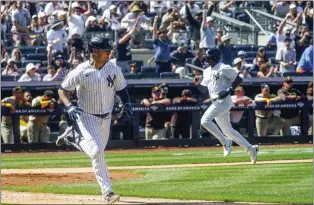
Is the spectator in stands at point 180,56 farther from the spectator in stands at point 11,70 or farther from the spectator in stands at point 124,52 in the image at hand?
the spectator in stands at point 11,70

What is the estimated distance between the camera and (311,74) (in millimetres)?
22406

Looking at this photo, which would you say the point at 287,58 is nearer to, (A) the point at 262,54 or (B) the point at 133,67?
(A) the point at 262,54

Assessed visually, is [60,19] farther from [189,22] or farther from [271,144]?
[271,144]

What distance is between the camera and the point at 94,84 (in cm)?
1077

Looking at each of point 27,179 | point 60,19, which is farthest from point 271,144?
point 27,179

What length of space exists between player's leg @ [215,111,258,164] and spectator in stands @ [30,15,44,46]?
832 cm

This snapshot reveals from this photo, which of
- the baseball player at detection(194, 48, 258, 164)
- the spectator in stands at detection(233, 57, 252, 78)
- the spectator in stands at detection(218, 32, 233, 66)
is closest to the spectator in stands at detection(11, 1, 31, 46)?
the spectator in stands at detection(218, 32, 233, 66)

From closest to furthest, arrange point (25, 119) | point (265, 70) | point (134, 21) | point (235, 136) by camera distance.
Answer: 1. point (235, 136)
2. point (25, 119)
3. point (265, 70)
4. point (134, 21)

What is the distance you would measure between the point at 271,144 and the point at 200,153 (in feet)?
9.61

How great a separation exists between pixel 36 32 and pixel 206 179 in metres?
11.1

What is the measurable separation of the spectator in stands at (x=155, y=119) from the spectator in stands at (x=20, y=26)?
3.94 metres

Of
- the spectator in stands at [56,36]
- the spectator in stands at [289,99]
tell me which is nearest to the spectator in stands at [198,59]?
the spectator in stands at [289,99]

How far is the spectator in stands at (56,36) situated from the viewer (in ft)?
73.6

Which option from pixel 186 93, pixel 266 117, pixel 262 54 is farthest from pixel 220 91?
pixel 262 54
